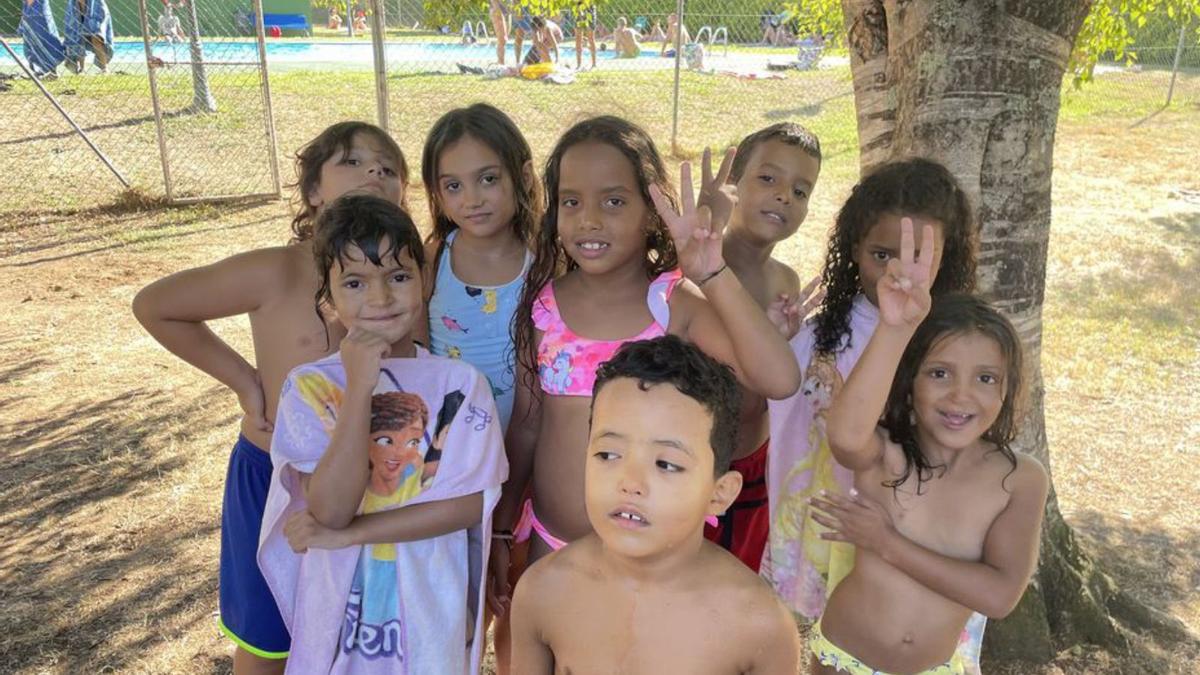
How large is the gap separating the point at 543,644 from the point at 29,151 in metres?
9.99

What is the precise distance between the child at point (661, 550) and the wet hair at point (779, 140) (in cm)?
114

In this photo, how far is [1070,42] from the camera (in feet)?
8.38

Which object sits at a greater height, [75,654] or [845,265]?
[845,265]

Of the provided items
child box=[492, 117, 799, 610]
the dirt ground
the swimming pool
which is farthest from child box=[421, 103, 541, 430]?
the swimming pool

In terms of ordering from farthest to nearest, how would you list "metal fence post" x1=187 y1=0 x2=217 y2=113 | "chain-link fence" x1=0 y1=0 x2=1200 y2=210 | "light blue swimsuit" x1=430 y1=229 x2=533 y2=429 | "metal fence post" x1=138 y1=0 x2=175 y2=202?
"metal fence post" x1=187 y1=0 x2=217 y2=113, "chain-link fence" x1=0 y1=0 x2=1200 y2=210, "metal fence post" x1=138 y1=0 x2=175 y2=202, "light blue swimsuit" x1=430 y1=229 x2=533 y2=429

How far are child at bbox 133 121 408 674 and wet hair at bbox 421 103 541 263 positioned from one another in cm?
38

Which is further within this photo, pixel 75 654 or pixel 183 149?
pixel 183 149

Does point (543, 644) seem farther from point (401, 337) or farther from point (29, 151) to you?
point (29, 151)

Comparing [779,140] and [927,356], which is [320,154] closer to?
[779,140]

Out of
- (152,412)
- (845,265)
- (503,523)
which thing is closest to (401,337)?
(503,523)

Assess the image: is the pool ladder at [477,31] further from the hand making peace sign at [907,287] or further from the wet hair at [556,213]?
the hand making peace sign at [907,287]

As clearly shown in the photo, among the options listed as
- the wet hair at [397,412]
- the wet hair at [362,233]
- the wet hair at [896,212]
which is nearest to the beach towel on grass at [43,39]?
the wet hair at [362,233]

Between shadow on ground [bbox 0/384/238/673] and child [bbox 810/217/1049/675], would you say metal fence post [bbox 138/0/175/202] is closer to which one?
shadow on ground [bbox 0/384/238/673]

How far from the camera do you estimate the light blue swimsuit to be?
2.25 metres
